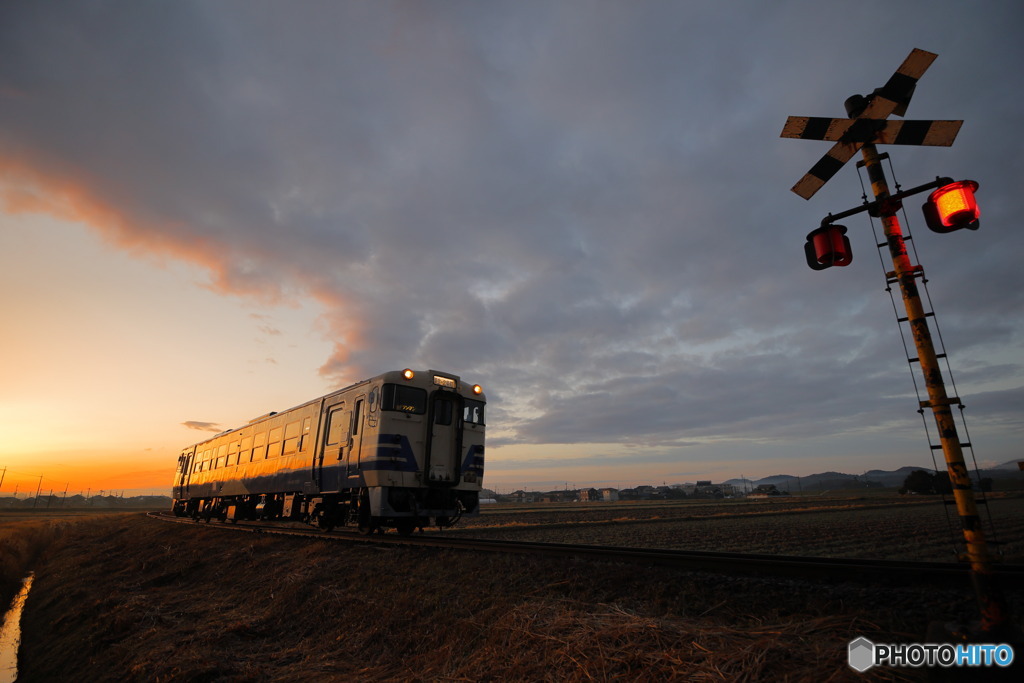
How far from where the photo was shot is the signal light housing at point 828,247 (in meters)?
4.39

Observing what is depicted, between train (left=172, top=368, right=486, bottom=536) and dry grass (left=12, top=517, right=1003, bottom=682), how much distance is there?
165cm

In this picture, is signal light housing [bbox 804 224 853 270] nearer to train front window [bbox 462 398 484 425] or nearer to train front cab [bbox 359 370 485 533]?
train front cab [bbox 359 370 485 533]

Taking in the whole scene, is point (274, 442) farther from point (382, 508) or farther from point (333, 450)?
point (382, 508)

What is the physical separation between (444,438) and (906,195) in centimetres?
1137

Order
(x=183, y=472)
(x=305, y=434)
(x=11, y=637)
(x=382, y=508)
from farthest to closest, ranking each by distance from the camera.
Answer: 1. (x=183, y=472)
2. (x=305, y=434)
3. (x=11, y=637)
4. (x=382, y=508)

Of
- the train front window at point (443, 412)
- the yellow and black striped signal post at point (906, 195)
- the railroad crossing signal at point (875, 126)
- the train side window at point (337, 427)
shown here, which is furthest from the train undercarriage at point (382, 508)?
the railroad crossing signal at point (875, 126)

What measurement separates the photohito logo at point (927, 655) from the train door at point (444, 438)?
410 inches

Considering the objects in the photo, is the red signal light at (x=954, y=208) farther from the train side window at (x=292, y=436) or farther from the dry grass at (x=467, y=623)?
the train side window at (x=292, y=436)

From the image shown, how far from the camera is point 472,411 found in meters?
14.3

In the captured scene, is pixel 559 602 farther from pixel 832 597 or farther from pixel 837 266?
pixel 837 266

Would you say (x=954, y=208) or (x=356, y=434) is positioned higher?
(x=954, y=208)


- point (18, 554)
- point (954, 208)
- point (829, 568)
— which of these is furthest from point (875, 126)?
point (18, 554)

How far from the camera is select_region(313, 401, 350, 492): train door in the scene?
13.3 metres

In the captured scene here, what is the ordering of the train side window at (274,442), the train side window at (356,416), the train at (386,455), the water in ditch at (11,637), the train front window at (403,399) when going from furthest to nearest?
1. the train side window at (274,442)
2. the train side window at (356,416)
3. the train front window at (403,399)
4. the train at (386,455)
5. the water in ditch at (11,637)
